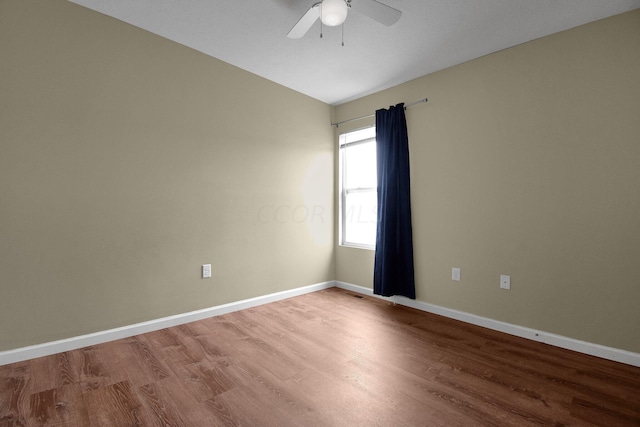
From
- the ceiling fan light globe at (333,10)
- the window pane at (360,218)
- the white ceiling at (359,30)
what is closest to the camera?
the ceiling fan light globe at (333,10)

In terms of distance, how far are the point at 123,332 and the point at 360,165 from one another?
317 centimetres

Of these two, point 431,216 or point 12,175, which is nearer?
point 12,175

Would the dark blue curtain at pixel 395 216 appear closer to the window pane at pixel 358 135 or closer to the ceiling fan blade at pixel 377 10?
the window pane at pixel 358 135

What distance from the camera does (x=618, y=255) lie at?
2.22 m

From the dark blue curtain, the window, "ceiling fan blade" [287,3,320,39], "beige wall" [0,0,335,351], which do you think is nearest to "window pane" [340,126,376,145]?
the window

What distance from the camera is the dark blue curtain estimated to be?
11.1ft

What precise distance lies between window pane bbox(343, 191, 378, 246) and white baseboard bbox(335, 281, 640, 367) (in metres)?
0.87

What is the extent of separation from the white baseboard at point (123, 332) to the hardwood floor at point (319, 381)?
2.7 inches

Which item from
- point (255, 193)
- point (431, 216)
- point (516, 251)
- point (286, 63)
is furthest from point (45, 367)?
point (516, 251)

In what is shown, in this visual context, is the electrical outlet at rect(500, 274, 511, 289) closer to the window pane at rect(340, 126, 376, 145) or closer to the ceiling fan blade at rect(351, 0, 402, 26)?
the window pane at rect(340, 126, 376, 145)

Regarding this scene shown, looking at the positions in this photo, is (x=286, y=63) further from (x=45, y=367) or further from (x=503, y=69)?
(x=45, y=367)

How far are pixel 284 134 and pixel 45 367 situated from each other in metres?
2.99

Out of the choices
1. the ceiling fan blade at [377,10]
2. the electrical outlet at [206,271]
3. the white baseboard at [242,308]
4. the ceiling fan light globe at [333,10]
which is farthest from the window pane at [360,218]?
the ceiling fan light globe at [333,10]

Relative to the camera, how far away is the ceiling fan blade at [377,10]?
1.81 meters
